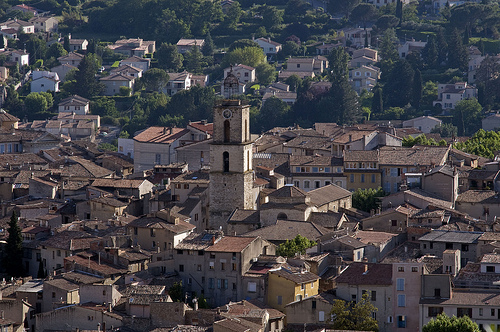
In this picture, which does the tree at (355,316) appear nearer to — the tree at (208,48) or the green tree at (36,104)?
the green tree at (36,104)

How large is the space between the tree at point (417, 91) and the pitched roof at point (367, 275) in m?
75.6

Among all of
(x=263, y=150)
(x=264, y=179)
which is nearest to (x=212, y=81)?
(x=263, y=150)

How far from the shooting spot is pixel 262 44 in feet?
534

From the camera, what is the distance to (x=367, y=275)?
5847 cm

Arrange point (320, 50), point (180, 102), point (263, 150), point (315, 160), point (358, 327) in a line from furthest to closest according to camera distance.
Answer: point (320, 50)
point (180, 102)
point (263, 150)
point (315, 160)
point (358, 327)

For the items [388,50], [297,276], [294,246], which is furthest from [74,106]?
[297,276]

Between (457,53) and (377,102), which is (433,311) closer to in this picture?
(377,102)

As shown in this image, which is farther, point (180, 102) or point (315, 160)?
point (180, 102)

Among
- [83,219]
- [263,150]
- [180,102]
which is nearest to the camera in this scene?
[83,219]

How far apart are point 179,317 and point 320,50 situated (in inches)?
4200

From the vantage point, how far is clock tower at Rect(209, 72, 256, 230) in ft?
239

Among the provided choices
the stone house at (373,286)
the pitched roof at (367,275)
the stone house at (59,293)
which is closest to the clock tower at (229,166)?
the stone house at (59,293)

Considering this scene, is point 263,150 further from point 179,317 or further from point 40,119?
point 40,119

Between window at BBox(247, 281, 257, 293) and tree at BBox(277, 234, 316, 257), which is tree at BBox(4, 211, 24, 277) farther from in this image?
window at BBox(247, 281, 257, 293)
